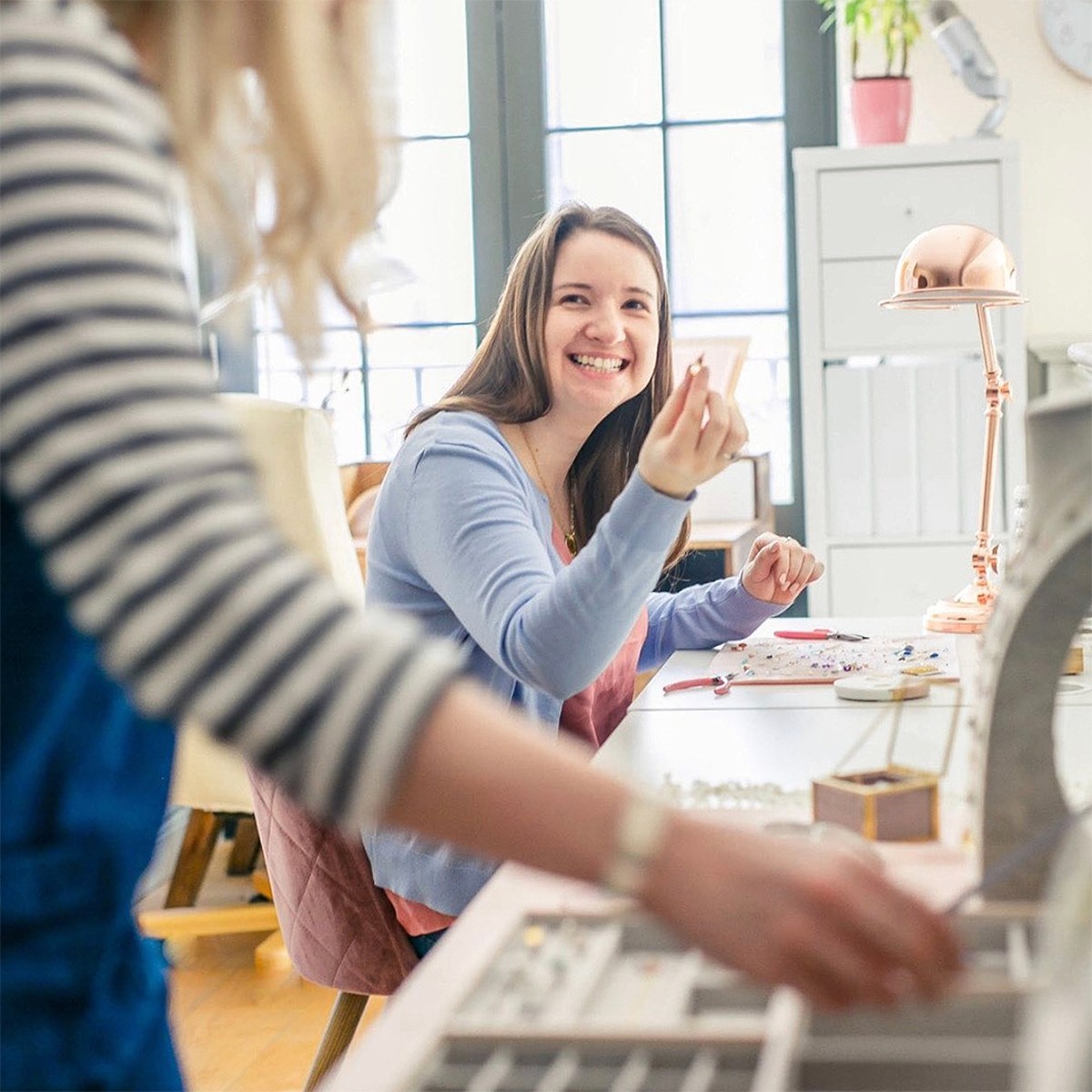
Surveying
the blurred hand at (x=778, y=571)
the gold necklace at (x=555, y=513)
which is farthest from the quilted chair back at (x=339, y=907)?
the blurred hand at (x=778, y=571)

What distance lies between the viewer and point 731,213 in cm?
434

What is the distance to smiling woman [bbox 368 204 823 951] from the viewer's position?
1.39 metres

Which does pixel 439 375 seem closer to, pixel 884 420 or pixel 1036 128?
pixel 884 420

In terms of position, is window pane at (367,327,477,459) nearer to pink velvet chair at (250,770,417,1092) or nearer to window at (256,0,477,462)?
window at (256,0,477,462)

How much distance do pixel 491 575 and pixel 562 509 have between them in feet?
1.54

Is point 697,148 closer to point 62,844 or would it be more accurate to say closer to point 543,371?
point 543,371

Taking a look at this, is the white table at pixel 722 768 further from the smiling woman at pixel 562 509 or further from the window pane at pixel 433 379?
the window pane at pixel 433 379

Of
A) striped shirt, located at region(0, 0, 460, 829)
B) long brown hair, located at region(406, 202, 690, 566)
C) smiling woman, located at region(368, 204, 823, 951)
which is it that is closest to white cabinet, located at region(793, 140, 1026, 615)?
smiling woman, located at region(368, 204, 823, 951)

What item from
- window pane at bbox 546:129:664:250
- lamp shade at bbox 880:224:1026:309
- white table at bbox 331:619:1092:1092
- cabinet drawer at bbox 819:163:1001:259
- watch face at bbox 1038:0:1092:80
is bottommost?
white table at bbox 331:619:1092:1092

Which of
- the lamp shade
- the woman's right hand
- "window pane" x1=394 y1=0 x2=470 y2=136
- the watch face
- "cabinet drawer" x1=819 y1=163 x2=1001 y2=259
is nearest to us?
the woman's right hand

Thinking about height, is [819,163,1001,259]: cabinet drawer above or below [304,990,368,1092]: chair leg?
above

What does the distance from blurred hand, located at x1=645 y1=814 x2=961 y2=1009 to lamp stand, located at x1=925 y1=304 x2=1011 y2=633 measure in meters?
1.66

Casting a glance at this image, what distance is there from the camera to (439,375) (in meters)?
4.57

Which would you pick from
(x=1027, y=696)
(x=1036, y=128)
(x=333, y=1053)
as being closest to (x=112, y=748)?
(x=1027, y=696)
